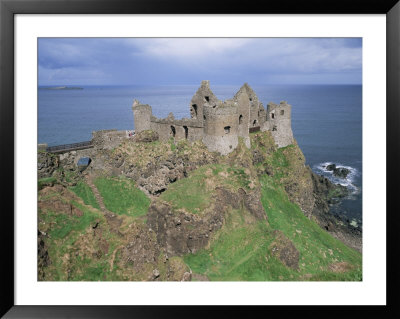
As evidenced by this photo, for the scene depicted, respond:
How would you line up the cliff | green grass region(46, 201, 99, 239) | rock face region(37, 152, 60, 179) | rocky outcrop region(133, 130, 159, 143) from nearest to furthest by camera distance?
green grass region(46, 201, 99, 239)
the cliff
rock face region(37, 152, 60, 179)
rocky outcrop region(133, 130, 159, 143)

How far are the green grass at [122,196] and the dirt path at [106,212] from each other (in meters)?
0.28

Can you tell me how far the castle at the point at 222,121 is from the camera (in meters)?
26.1

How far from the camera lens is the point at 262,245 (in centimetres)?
2062

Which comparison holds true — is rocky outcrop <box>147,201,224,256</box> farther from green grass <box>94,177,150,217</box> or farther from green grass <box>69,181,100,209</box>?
green grass <box>69,181,100,209</box>

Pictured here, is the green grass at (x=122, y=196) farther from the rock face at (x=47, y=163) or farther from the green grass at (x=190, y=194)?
the rock face at (x=47, y=163)

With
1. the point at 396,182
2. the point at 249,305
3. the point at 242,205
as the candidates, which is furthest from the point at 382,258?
the point at 242,205

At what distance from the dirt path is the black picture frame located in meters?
5.65

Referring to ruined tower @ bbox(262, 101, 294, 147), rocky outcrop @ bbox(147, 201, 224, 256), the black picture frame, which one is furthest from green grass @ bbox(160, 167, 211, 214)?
ruined tower @ bbox(262, 101, 294, 147)

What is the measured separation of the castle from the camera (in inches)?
1029

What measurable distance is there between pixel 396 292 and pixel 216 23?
1252 centimetres

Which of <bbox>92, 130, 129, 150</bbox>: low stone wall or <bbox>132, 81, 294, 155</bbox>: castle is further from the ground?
<bbox>132, 81, 294, 155</bbox>: castle

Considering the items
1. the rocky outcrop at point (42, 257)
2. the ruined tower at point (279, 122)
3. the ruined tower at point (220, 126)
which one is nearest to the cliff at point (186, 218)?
the rocky outcrop at point (42, 257)

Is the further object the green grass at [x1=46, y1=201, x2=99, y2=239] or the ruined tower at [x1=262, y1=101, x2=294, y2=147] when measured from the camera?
the ruined tower at [x1=262, y1=101, x2=294, y2=147]

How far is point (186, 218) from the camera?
843 inches
